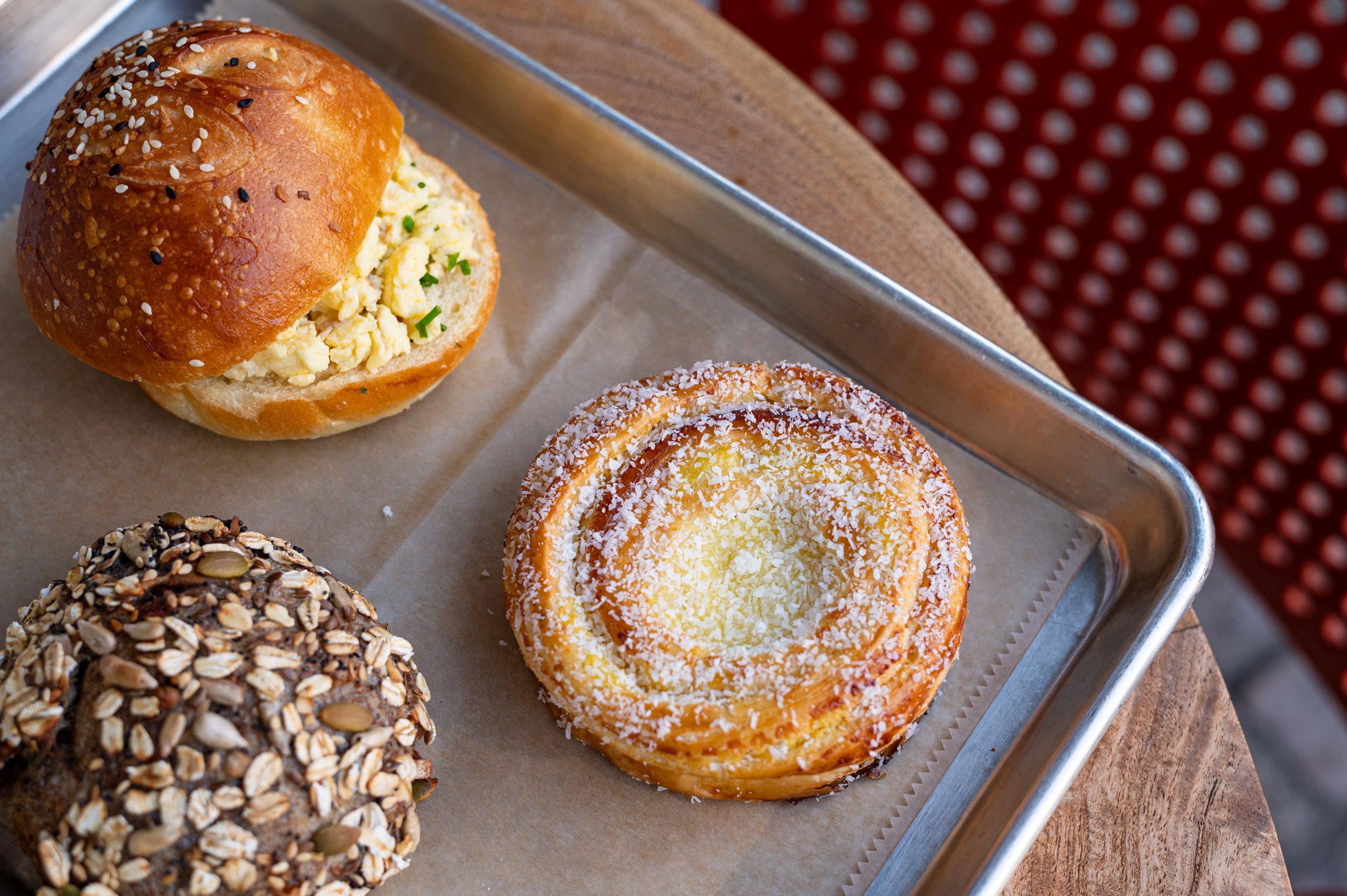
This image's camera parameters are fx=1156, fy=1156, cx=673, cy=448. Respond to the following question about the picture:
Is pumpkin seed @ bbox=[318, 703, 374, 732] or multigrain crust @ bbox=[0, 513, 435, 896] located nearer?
Result: multigrain crust @ bbox=[0, 513, 435, 896]

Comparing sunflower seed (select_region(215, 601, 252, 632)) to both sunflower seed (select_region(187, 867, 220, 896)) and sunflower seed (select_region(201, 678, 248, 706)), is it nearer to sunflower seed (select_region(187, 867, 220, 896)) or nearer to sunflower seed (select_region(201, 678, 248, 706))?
sunflower seed (select_region(201, 678, 248, 706))

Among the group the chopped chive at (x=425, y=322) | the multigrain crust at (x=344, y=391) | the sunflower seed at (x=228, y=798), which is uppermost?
the chopped chive at (x=425, y=322)

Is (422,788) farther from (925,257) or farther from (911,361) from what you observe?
(925,257)

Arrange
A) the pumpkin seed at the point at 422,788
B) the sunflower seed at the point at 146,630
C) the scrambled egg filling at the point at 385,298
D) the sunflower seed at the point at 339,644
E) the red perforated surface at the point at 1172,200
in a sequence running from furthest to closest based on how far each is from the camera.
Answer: the red perforated surface at the point at 1172,200
the scrambled egg filling at the point at 385,298
the pumpkin seed at the point at 422,788
the sunflower seed at the point at 339,644
the sunflower seed at the point at 146,630

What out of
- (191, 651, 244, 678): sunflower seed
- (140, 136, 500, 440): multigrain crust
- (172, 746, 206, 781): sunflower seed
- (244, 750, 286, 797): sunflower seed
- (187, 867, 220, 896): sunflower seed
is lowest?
(187, 867, 220, 896): sunflower seed

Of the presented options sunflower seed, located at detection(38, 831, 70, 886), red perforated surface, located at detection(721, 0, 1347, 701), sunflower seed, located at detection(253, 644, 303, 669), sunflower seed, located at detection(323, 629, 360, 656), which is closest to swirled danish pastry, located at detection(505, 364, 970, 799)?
sunflower seed, located at detection(323, 629, 360, 656)

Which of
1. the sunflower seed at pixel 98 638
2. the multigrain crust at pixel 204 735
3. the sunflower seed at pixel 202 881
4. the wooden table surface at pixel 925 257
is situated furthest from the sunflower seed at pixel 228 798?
the wooden table surface at pixel 925 257

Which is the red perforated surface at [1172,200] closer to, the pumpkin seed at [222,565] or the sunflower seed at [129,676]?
the pumpkin seed at [222,565]
